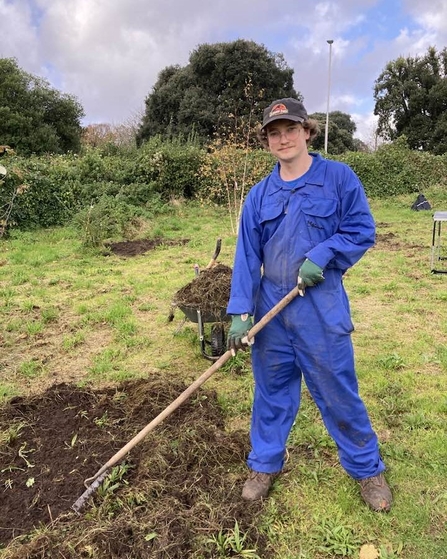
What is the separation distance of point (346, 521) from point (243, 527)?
1.82 feet

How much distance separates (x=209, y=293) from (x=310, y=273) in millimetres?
2207

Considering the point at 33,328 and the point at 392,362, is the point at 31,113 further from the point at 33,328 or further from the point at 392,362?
Result: the point at 392,362

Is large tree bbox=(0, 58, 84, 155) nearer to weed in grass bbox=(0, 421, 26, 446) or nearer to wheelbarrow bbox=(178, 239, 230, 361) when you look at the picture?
wheelbarrow bbox=(178, 239, 230, 361)

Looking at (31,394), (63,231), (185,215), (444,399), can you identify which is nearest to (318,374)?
(444,399)

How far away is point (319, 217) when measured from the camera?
225 cm

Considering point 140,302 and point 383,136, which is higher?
point 383,136

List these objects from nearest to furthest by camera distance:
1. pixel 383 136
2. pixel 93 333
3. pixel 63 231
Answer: pixel 93 333 < pixel 63 231 < pixel 383 136

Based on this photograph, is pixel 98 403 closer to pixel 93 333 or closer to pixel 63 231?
pixel 93 333

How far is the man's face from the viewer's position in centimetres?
225

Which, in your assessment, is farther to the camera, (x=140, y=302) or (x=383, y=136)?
(x=383, y=136)

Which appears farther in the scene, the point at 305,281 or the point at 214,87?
the point at 214,87

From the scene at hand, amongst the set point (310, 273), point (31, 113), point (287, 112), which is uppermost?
point (31, 113)

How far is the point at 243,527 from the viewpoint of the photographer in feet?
7.66

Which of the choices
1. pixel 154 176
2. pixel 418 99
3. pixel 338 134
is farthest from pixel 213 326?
pixel 338 134
